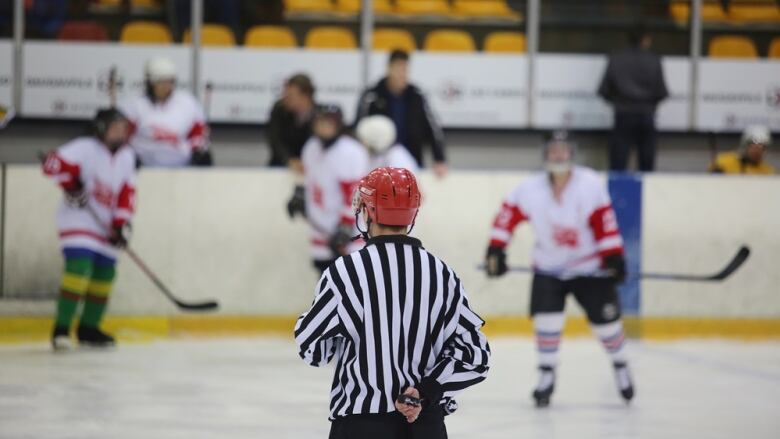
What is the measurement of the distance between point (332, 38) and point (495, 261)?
13.2ft

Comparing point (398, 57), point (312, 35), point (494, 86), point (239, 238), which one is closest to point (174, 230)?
point (239, 238)

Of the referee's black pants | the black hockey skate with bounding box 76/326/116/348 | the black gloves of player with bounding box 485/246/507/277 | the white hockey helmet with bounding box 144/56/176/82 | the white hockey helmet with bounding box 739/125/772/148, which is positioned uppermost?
the white hockey helmet with bounding box 144/56/176/82

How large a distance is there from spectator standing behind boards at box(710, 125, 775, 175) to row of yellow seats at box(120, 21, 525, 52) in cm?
176

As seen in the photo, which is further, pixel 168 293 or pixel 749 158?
pixel 749 158

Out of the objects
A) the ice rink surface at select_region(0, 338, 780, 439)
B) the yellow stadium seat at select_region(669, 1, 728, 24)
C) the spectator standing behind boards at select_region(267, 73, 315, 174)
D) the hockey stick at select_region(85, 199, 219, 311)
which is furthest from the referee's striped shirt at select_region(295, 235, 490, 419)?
the yellow stadium seat at select_region(669, 1, 728, 24)

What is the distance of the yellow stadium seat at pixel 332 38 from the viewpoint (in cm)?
1059

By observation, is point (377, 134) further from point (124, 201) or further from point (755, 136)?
point (755, 136)

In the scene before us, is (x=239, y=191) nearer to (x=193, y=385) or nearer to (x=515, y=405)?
(x=193, y=385)

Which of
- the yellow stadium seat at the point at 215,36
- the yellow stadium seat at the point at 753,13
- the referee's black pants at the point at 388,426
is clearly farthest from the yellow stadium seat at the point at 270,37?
the referee's black pants at the point at 388,426

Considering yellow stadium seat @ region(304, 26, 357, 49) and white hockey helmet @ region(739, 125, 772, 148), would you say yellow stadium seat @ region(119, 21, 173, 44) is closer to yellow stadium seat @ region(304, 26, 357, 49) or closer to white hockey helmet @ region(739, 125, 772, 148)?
yellow stadium seat @ region(304, 26, 357, 49)

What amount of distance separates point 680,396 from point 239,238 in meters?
Answer: 2.96

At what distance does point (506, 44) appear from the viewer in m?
10.8

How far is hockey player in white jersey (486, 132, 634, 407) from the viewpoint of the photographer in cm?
693

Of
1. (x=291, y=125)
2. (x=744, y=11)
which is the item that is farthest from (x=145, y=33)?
(x=744, y=11)
